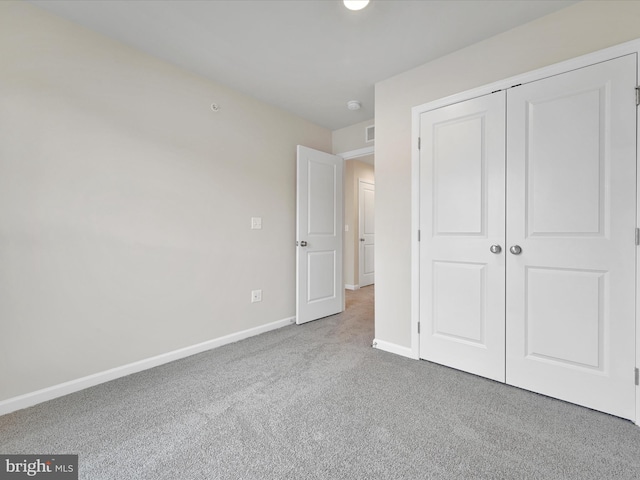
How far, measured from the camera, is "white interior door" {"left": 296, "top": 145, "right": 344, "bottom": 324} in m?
3.25

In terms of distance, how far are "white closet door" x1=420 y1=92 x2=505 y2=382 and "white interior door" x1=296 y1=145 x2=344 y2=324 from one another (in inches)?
54.3

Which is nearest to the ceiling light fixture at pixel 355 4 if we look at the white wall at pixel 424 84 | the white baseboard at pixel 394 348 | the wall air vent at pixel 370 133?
the white wall at pixel 424 84

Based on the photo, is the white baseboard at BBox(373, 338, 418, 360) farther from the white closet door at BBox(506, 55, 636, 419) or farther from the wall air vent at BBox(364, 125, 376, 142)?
the wall air vent at BBox(364, 125, 376, 142)

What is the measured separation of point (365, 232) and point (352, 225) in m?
0.40

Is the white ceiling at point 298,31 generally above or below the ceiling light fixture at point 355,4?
above

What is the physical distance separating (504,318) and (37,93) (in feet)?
11.1

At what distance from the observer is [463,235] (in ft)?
7.04

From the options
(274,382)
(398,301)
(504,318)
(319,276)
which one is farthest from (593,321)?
(319,276)

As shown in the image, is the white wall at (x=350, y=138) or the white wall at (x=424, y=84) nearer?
the white wall at (x=424, y=84)

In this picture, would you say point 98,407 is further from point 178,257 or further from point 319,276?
point 319,276

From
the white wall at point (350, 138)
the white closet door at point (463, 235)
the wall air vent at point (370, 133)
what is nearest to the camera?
the white closet door at point (463, 235)

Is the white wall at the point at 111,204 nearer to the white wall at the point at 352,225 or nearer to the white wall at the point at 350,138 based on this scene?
the white wall at the point at 350,138

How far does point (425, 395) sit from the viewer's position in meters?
1.84

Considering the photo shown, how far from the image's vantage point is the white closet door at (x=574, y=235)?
5.20 ft
